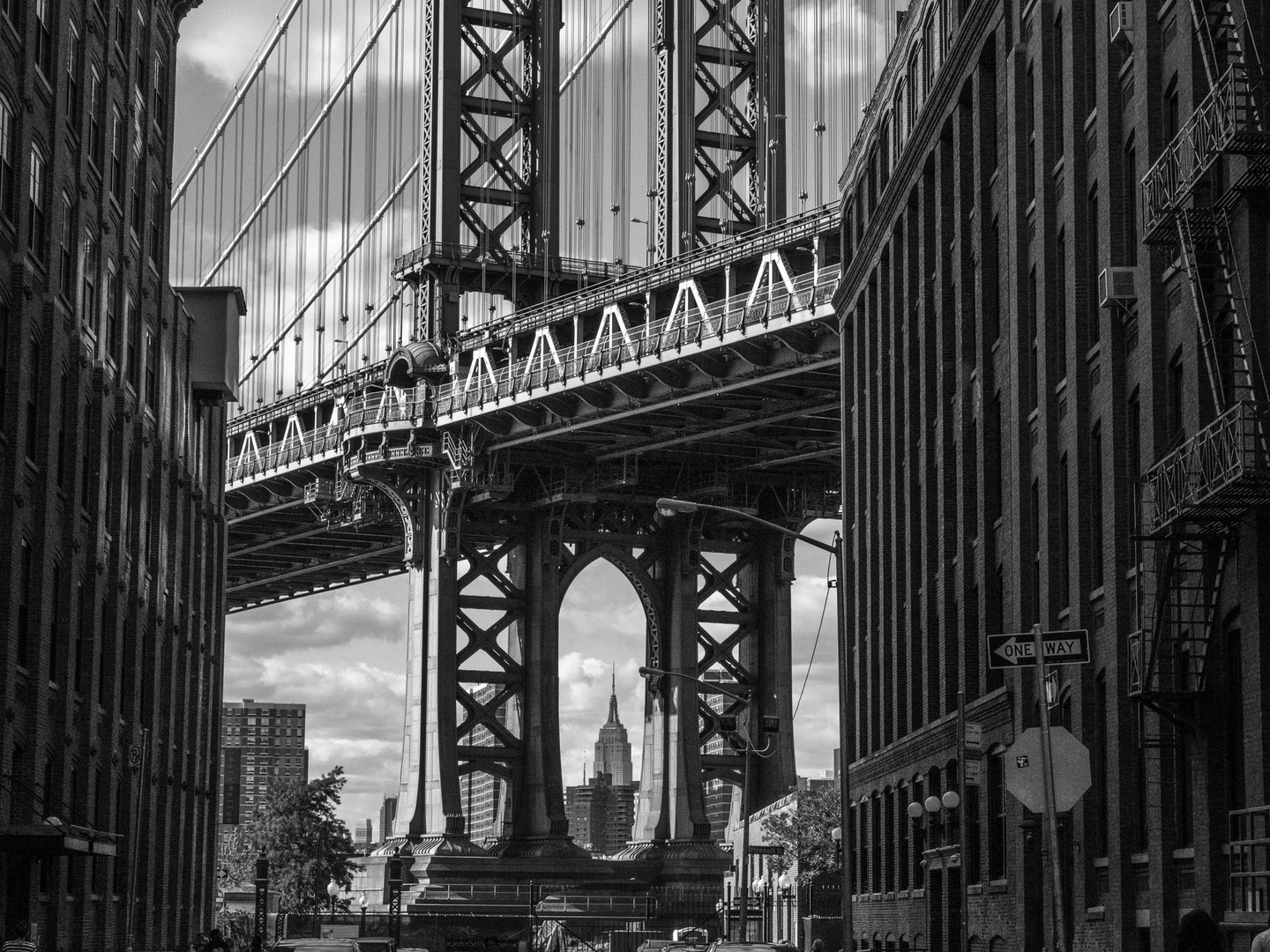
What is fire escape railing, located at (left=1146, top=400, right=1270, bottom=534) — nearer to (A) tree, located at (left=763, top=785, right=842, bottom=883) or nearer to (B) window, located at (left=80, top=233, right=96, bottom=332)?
(B) window, located at (left=80, top=233, right=96, bottom=332)

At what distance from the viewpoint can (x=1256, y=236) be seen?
25000mm

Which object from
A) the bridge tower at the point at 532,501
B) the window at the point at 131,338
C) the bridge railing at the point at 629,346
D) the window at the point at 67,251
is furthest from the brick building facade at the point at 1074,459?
the bridge tower at the point at 532,501

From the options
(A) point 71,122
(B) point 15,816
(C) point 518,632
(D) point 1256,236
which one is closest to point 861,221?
(A) point 71,122

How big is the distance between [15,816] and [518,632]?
6177cm

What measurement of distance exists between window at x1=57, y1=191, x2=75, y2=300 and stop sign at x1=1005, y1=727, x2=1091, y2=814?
26055 millimetres

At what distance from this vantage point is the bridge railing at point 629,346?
70562 mm

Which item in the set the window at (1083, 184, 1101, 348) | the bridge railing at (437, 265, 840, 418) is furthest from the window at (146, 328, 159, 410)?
the window at (1083, 184, 1101, 348)

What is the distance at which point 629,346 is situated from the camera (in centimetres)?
7794

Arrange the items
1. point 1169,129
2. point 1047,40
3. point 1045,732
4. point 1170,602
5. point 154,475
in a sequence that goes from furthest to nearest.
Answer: point 154,475 < point 1047,40 < point 1169,129 < point 1170,602 < point 1045,732

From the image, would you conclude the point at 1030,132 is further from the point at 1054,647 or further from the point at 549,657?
the point at 549,657

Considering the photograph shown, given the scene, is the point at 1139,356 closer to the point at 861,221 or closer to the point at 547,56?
the point at 861,221

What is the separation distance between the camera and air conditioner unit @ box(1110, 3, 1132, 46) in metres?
30.3

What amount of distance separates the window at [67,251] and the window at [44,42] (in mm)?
2359

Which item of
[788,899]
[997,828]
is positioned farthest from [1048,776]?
[788,899]
